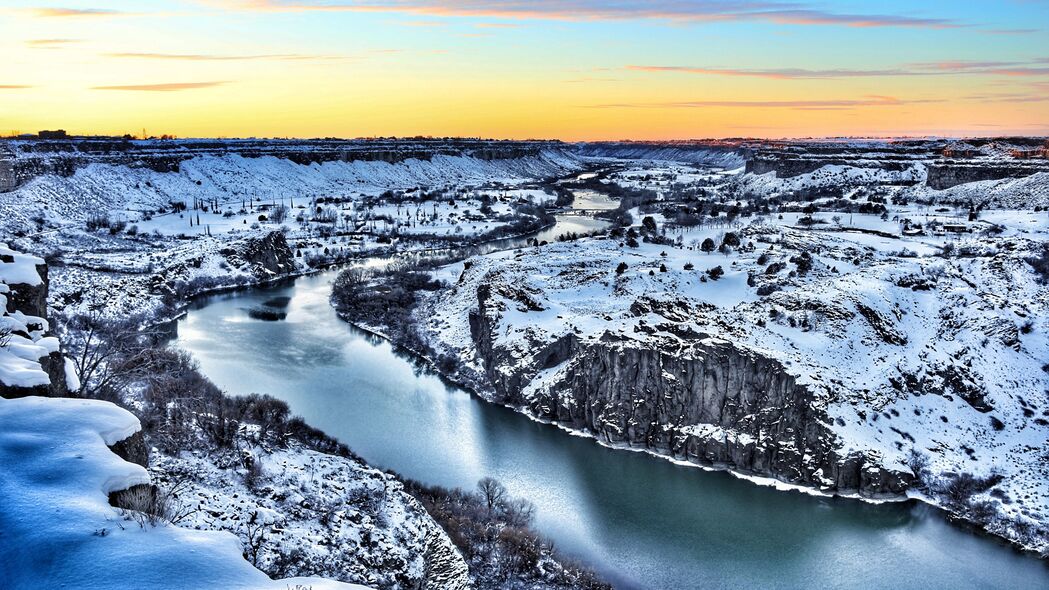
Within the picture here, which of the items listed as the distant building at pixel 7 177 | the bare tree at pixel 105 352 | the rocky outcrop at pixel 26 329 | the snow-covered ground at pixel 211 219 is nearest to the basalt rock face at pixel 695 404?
the bare tree at pixel 105 352

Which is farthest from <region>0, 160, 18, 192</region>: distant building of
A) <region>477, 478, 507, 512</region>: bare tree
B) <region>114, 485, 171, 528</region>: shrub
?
<region>114, 485, 171, 528</region>: shrub

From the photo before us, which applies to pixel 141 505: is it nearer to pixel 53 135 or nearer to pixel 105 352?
pixel 105 352

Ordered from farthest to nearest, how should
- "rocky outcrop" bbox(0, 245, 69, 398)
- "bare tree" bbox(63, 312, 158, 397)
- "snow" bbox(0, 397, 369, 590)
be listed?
"bare tree" bbox(63, 312, 158, 397), "rocky outcrop" bbox(0, 245, 69, 398), "snow" bbox(0, 397, 369, 590)

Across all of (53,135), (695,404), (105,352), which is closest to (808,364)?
(695,404)

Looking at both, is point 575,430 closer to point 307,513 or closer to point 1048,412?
point 307,513

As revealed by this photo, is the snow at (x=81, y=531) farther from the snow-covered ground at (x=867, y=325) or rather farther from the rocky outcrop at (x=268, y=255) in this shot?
the rocky outcrop at (x=268, y=255)

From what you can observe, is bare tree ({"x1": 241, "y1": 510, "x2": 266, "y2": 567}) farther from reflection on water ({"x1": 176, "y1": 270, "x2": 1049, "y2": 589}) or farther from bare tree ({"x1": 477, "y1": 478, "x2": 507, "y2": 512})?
reflection on water ({"x1": 176, "y1": 270, "x2": 1049, "y2": 589})
